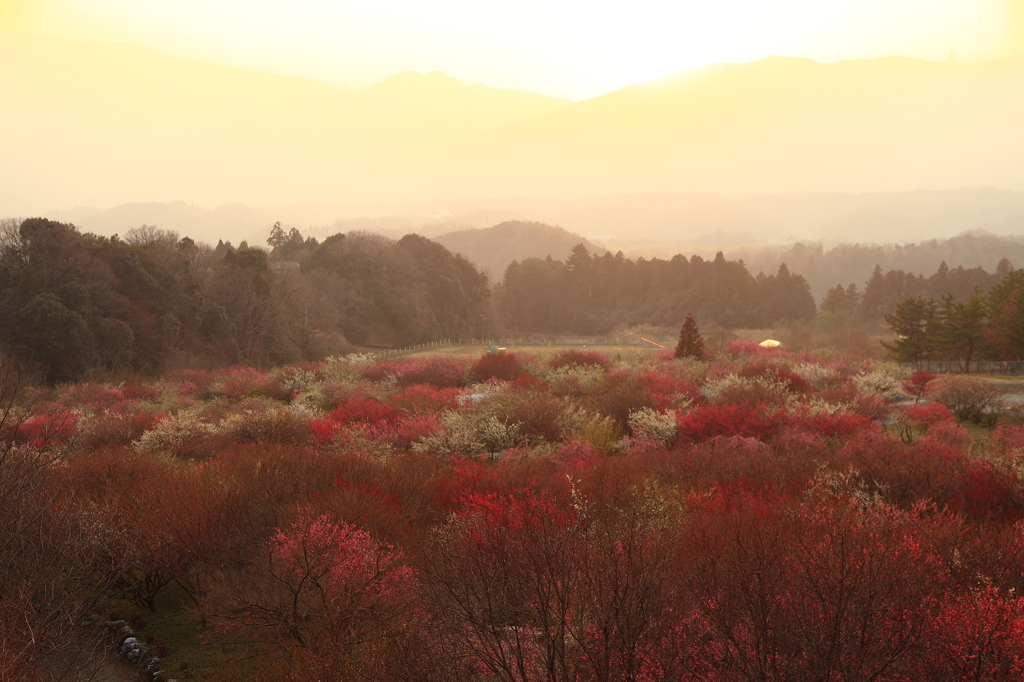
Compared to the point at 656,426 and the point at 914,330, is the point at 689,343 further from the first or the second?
the point at 656,426

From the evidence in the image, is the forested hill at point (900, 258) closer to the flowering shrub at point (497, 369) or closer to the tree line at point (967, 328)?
the tree line at point (967, 328)

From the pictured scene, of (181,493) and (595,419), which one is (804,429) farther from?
(181,493)

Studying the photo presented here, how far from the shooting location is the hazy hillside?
513 feet

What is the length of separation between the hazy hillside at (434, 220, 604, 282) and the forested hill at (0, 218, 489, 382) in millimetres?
87978

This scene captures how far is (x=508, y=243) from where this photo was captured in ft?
526

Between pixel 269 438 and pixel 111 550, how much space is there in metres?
8.10

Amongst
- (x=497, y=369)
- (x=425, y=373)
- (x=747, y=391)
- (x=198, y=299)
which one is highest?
(x=198, y=299)

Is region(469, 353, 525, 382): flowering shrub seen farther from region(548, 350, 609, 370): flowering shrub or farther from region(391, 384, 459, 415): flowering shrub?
region(391, 384, 459, 415): flowering shrub

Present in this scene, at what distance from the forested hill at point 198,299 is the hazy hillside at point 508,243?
289 ft

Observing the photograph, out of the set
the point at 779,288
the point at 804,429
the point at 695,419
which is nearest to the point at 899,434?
the point at 804,429

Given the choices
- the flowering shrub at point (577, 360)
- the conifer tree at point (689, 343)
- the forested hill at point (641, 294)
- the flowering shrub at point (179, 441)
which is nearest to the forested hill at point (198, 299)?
the flowering shrub at point (179, 441)

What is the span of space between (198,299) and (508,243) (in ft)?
398

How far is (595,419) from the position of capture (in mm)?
19906

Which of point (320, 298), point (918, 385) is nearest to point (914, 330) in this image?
point (918, 385)
